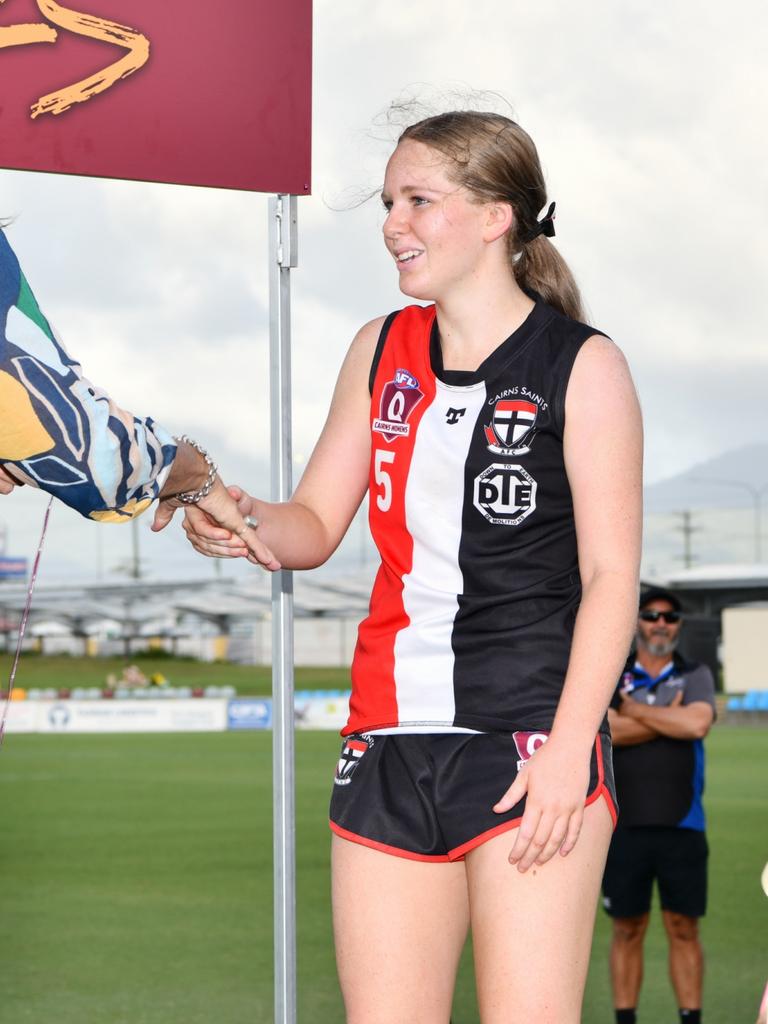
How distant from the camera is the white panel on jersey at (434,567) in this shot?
1.99 meters

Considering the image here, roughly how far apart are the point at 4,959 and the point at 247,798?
783 centimetres

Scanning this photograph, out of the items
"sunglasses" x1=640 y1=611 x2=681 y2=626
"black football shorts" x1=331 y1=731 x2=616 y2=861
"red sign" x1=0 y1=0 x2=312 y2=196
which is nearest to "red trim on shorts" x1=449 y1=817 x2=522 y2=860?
"black football shorts" x1=331 y1=731 x2=616 y2=861

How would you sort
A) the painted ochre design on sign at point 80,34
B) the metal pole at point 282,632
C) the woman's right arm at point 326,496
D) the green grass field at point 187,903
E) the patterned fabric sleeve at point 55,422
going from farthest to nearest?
the green grass field at point 187,903
the metal pole at point 282,632
the painted ochre design on sign at point 80,34
the woman's right arm at point 326,496
the patterned fabric sleeve at point 55,422

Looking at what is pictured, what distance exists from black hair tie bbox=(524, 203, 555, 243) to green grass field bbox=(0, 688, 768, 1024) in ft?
12.6

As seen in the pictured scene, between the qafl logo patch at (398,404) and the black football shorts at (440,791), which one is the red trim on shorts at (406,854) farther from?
the qafl logo patch at (398,404)

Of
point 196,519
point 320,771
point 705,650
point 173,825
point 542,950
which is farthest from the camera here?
point 705,650

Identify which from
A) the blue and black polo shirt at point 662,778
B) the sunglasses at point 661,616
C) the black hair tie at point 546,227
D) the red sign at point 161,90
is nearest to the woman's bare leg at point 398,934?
the black hair tie at point 546,227

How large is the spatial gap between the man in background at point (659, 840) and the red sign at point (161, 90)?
9.82 ft

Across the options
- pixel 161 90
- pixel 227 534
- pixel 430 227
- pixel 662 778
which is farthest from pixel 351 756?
pixel 662 778

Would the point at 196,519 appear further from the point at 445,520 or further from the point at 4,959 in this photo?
the point at 4,959

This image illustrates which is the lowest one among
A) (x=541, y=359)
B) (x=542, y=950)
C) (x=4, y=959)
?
(x=4, y=959)

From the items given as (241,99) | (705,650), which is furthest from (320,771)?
(705,650)

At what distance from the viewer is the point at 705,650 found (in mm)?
40125

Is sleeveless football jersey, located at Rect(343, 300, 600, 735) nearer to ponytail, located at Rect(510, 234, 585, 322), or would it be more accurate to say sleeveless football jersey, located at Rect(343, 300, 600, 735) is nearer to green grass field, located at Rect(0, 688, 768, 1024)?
ponytail, located at Rect(510, 234, 585, 322)
